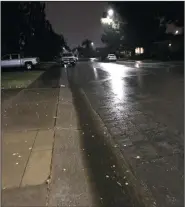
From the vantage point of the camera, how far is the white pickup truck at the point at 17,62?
36.6 metres

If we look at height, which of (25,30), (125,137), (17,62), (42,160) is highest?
(25,30)

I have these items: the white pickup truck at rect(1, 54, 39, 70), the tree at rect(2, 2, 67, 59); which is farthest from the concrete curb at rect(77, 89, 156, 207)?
the tree at rect(2, 2, 67, 59)

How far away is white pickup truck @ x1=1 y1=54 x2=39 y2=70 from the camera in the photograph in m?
36.6

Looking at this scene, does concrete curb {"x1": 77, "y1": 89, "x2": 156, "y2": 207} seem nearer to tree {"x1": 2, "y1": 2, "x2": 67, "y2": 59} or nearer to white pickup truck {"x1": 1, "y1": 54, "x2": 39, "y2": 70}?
white pickup truck {"x1": 1, "y1": 54, "x2": 39, "y2": 70}

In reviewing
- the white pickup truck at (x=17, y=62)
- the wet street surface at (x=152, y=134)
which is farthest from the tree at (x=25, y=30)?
the wet street surface at (x=152, y=134)

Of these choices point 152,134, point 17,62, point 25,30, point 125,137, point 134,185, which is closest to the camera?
point 134,185

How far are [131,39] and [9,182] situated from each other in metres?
65.1

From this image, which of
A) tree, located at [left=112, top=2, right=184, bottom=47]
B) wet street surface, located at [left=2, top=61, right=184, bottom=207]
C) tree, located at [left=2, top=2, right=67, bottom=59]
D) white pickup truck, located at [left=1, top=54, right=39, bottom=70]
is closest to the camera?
wet street surface, located at [left=2, top=61, right=184, bottom=207]

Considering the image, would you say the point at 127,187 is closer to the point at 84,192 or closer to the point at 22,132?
the point at 84,192

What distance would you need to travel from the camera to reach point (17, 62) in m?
36.8

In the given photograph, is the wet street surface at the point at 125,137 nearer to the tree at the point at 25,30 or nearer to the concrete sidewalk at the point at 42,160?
the concrete sidewalk at the point at 42,160

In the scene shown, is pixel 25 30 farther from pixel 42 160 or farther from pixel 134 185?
pixel 134 185

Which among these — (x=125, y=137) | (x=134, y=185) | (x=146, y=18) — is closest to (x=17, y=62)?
(x=146, y=18)

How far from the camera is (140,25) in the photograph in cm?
6078
